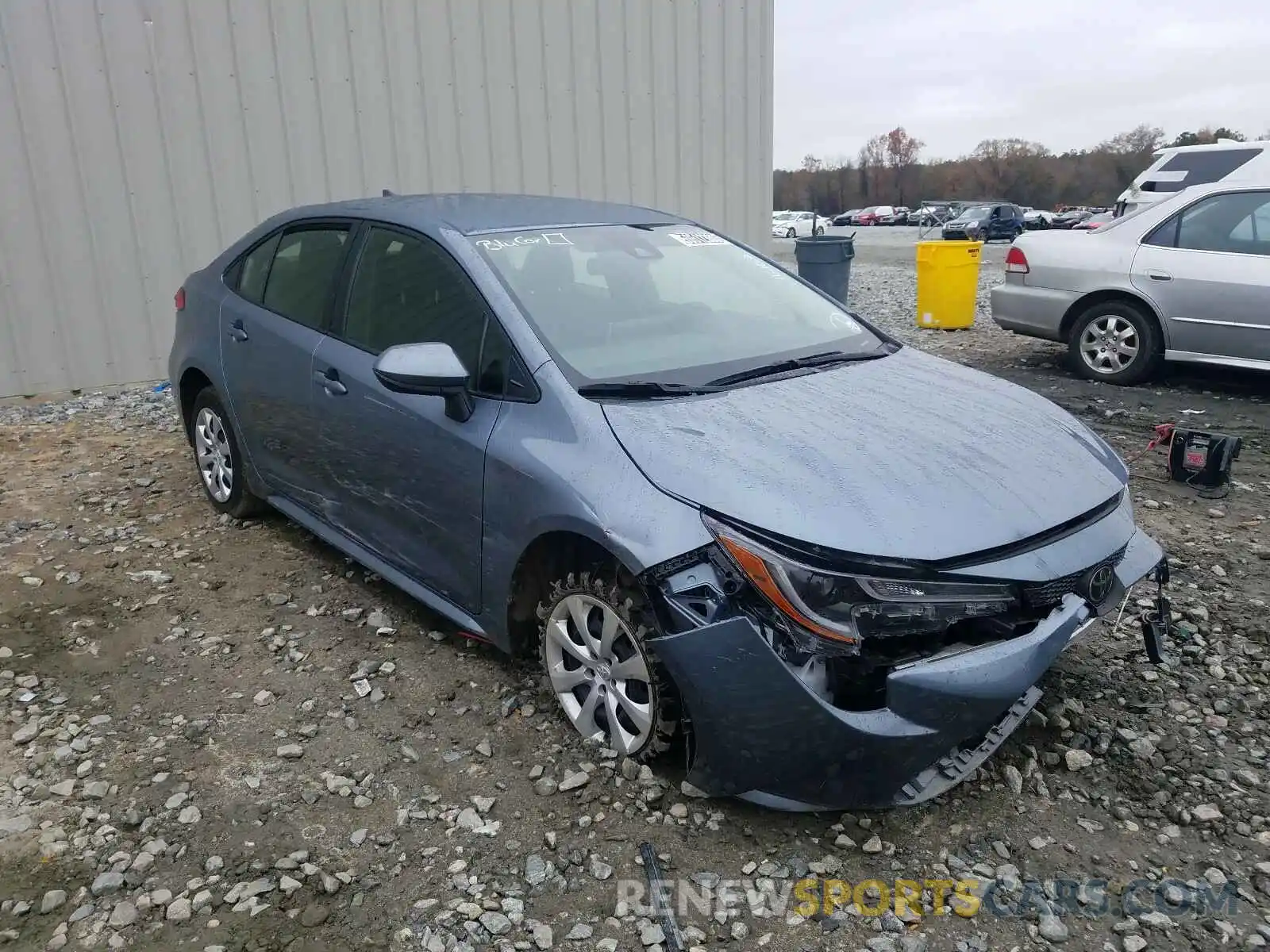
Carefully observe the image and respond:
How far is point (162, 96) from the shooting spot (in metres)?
7.73

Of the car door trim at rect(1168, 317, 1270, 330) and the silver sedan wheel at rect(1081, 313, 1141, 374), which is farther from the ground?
the car door trim at rect(1168, 317, 1270, 330)

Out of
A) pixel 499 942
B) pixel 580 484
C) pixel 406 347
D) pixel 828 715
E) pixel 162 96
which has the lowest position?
pixel 499 942

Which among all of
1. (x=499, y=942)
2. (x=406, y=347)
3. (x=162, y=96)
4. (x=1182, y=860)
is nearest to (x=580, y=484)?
(x=406, y=347)

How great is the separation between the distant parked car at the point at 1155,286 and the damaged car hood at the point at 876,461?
4.71 metres

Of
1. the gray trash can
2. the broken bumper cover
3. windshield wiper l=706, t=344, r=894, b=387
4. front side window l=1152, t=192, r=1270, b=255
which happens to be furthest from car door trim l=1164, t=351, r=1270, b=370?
the broken bumper cover

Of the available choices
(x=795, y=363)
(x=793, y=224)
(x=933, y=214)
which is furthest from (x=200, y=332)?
(x=793, y=224)

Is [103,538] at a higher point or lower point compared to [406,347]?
lower

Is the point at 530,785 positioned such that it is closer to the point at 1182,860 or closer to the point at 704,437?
the point at 704,437

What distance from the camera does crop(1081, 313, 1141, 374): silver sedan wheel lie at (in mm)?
7570

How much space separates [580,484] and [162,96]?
22.4 feet

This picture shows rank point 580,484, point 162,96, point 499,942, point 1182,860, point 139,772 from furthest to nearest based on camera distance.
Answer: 1. point 162,96
2. point 139,772
3. point 580,484
4. point 1182,860
5. point 499,942

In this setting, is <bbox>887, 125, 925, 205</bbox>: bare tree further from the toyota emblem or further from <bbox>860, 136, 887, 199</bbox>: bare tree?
the toyota emblem

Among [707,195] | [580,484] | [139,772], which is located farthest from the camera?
[707,195]

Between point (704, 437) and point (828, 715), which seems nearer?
point (828, 715)
